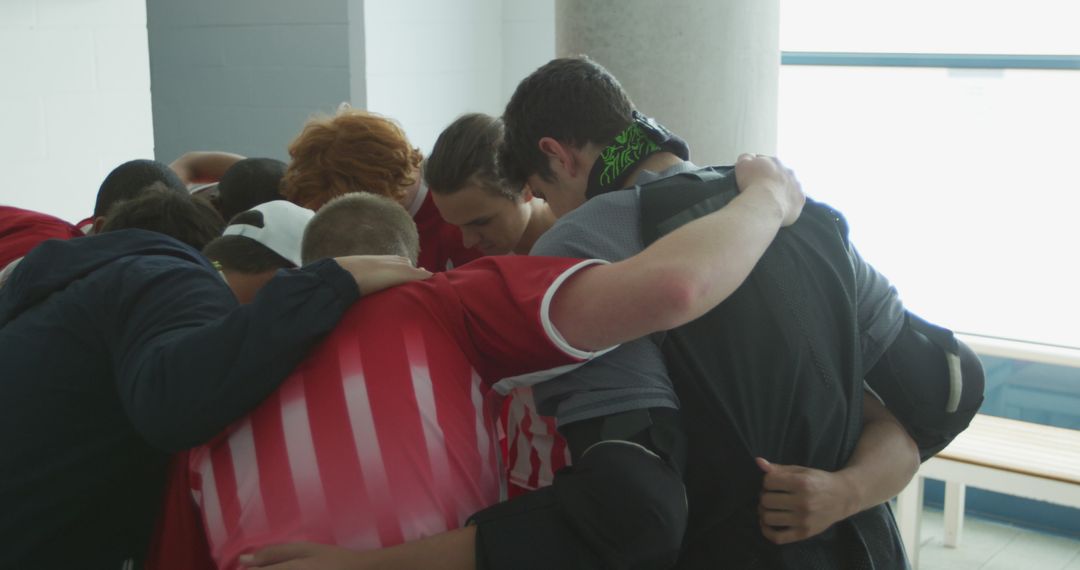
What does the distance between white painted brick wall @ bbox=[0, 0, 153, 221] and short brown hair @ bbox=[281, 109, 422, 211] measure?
131 cm

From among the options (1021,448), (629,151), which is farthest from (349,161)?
(1021,448)

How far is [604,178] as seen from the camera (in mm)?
1481

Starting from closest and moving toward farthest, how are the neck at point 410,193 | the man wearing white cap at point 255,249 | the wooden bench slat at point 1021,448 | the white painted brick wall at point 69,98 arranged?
the man wearing white cap at point 255,249, the neck at point 410,193, the white painted brick wall at point 69,98, the wooden bench slat at point 1021,448

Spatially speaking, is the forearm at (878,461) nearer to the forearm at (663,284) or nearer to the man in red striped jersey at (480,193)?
the forearm at (663,284)

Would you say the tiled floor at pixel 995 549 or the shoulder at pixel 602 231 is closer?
the shoulder at pixel 602 231

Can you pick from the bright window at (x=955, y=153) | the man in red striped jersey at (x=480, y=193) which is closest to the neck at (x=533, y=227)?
the man in red striped jersey at (x=480, y=193)

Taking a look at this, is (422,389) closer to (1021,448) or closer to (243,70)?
(1021,448)

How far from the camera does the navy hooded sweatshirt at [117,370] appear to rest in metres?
1.12

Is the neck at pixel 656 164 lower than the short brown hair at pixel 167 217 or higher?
higher

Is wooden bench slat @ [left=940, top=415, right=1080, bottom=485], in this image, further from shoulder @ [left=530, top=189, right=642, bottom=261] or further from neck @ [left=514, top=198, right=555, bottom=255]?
shoulder @ [left=530, top=189, right=642, bottom=261]

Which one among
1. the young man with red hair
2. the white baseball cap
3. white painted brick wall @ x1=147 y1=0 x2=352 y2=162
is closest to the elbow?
the white baseball cap

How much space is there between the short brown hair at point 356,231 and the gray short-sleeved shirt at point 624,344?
28 centimetres

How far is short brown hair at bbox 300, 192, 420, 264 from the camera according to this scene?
1450 millimetres

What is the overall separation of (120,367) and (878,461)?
0.93 m
